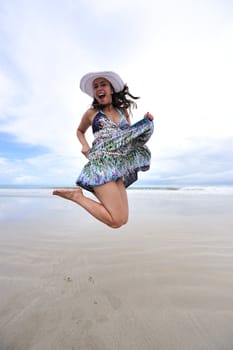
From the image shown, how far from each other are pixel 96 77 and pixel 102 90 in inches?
6.1

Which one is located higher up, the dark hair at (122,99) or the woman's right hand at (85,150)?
the dark hair at (122,99)

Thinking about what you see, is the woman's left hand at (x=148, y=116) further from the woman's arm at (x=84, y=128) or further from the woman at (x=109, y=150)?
the woman's arm at (x=84, y=128)

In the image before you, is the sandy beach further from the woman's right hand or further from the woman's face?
the woman's face

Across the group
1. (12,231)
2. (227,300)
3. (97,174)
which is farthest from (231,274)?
(12,231)

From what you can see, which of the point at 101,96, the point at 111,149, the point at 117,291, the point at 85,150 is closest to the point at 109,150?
the point at 111,149

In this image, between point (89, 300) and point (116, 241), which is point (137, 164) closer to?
point (89, 300)

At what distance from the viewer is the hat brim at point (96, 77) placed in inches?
111

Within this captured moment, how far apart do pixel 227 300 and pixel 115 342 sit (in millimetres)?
1243

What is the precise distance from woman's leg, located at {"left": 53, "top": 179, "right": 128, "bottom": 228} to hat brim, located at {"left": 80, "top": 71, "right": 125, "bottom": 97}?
3.82ft

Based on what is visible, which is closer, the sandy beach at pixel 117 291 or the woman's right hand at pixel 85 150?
the sandy beach at pixel 117 291

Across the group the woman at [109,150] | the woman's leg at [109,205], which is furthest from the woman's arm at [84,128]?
the woman's leg at [109,205]

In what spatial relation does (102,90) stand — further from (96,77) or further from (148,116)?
(148,116)

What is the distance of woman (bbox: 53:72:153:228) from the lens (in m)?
2.60

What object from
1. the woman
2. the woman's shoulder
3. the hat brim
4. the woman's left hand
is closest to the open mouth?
the woman
